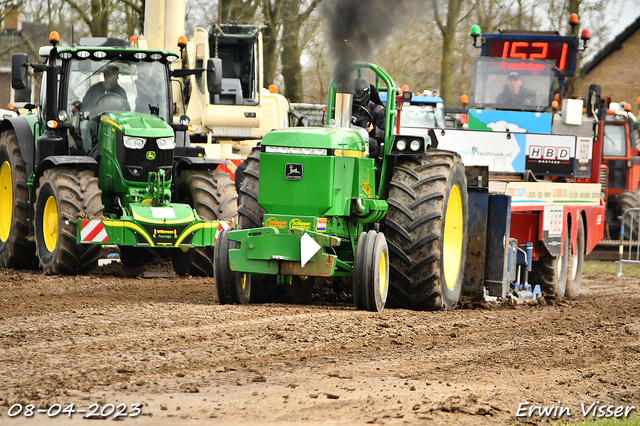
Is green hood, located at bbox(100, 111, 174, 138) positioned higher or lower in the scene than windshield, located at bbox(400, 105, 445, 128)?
lower

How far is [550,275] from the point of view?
38.1 ft

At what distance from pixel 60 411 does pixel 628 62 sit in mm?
46847

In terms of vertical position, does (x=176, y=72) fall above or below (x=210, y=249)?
above

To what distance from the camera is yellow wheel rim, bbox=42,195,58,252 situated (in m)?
11.0

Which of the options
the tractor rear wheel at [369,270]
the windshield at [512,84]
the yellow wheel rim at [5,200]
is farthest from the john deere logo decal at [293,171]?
the windshield at [512,84]

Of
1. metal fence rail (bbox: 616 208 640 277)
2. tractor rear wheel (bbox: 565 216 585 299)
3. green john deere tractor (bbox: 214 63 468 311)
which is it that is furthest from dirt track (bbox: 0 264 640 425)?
metal fence rail (bbox: 616 208 640 277)

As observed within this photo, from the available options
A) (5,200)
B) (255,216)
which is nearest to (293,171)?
(255,216)

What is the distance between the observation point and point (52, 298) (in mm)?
8836

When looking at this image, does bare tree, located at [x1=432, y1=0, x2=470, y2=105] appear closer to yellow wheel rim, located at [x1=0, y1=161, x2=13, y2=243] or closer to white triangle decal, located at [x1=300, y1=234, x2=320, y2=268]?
yellow wheel rim, located at [x1=0, y1=161, x2=13, y2=243]

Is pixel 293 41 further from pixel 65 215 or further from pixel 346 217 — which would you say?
pixel 346 217

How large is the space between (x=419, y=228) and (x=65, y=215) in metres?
4.36

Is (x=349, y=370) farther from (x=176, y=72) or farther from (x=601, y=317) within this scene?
(x=176, y=72)

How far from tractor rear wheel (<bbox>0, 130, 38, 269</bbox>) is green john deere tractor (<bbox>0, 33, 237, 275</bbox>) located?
0.04 feet

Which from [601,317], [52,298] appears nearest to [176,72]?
[52,298]
